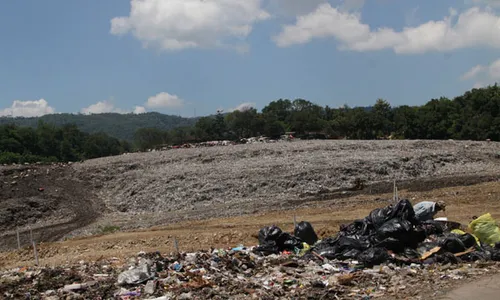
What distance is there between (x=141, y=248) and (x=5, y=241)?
28.0ft

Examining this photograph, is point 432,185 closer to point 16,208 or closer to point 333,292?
point 333,292

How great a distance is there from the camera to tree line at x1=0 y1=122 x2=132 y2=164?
2574 inches

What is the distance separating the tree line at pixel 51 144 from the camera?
6538 cm

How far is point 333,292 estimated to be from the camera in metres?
6.89

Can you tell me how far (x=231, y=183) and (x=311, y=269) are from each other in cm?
1472

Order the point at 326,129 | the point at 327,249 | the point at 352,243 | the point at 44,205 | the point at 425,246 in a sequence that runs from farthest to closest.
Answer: the point at 326,129, the point at 44,205, the point at 327,249, the point at 352,243, the point at 425,246

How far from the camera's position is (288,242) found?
32.6 feet

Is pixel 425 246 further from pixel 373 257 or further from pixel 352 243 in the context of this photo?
pixel 352 243

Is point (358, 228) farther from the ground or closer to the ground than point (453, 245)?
farther from the ground

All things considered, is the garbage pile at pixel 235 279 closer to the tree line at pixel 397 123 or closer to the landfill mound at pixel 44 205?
the landfill mound at pixel 44 205

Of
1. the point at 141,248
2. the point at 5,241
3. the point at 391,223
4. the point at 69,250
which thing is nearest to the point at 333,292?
the point at 391,223

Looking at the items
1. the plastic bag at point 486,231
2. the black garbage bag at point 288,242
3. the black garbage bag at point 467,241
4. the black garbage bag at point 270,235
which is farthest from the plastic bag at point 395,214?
the black garbage bag at point 270,235

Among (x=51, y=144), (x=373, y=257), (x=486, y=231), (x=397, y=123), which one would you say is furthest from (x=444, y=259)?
(x=51, y=144)

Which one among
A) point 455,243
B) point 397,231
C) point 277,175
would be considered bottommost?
point 455,243
